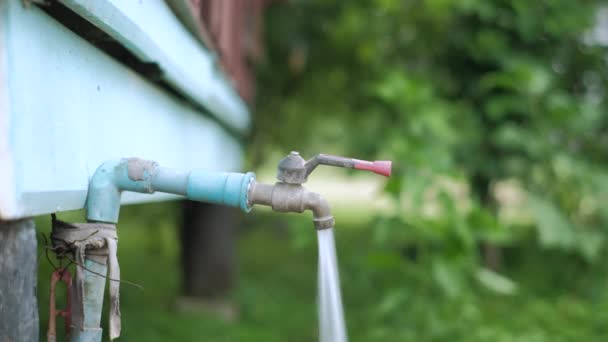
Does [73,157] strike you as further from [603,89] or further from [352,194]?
[352,194]

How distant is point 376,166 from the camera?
153 centimetres

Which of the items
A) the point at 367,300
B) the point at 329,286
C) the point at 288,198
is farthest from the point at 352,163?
the point at 367,300

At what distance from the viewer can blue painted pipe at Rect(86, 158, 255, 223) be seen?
4.74ft

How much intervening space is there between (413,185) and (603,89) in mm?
2714

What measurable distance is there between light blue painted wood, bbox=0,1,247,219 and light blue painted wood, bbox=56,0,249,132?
0.25 ft

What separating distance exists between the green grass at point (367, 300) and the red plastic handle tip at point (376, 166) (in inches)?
83.0

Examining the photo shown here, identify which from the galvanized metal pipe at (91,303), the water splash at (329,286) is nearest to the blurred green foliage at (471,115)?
the water splash at (329,286)

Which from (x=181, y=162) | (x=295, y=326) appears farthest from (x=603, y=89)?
(x=181, y=162)

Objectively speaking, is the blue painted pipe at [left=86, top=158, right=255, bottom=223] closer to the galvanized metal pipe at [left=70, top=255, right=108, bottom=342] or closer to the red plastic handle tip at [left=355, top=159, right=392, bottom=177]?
the galvanized metal pipe at [left=70, top=255, right=108, bottom=342]

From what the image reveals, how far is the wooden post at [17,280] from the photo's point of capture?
110 centimetres

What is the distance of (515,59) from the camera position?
500 centimetres

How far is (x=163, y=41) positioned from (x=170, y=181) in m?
0.55

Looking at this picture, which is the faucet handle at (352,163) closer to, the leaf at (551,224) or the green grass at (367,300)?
the green grass at (367,300)

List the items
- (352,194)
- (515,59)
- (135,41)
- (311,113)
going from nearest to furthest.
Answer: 1. (135,41)
2. (515,59)
3. (311,113)
4. (352,194)
